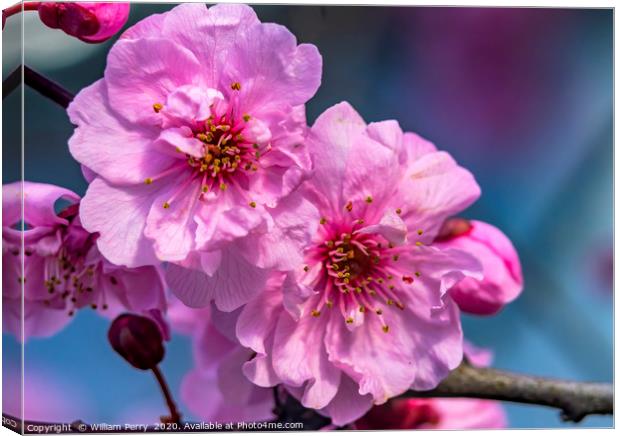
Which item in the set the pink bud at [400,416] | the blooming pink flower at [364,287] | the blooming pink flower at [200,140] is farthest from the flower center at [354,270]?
the pink bud at [400,416]

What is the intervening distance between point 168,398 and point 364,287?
0.50 metres

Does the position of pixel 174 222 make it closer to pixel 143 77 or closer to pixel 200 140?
pixel 200 140

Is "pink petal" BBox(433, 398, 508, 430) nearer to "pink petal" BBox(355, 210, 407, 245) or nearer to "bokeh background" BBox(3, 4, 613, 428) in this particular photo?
"bokeh background" BBox(3, 4, 613, 428)

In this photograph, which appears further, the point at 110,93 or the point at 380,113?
the point at 380,113

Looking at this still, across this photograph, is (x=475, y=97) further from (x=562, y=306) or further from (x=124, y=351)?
(x=124, y=351)

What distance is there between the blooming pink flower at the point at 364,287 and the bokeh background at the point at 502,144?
128 millimetres

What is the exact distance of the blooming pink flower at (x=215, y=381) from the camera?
7.58 ft

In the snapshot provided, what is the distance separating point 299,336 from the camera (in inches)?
85.8

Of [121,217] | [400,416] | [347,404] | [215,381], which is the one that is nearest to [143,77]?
[121,217]

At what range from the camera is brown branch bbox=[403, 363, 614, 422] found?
2350 millimetres

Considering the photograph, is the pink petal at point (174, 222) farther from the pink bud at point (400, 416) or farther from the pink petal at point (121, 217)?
the pink bud at point (400, 416)

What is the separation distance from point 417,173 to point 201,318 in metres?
0.56

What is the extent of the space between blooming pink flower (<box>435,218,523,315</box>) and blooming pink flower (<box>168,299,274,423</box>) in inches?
19.1

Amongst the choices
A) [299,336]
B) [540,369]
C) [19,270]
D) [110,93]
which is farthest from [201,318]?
[540,369]
